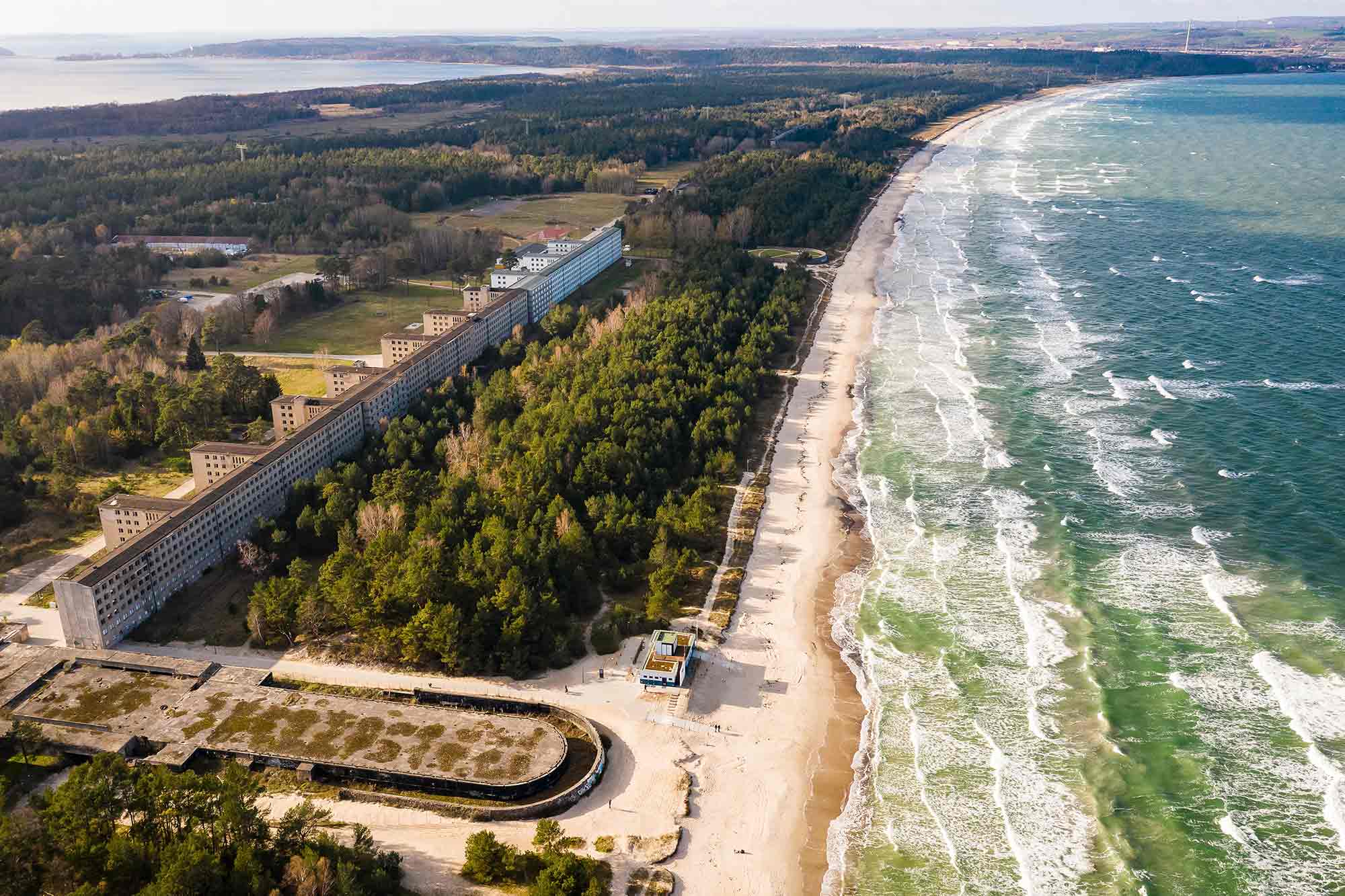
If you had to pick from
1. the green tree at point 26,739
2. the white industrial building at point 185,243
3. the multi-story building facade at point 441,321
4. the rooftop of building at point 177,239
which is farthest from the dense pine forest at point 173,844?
the rooftop of building at point 177,239

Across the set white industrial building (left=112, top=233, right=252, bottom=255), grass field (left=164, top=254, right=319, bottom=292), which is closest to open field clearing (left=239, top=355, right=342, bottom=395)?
grass field (left=164, top=254, right=319, bottom=292)

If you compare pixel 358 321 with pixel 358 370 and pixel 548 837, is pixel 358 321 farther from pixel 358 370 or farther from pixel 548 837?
pixel 548 837

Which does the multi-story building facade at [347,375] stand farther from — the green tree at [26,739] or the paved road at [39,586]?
the green tree at [26,739]

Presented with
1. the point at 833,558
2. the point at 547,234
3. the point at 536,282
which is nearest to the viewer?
the point at 833,558

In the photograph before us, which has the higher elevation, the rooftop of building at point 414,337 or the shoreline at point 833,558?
the rooftop of building at point 414,337

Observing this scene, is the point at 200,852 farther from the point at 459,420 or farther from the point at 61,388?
the point at 61,388

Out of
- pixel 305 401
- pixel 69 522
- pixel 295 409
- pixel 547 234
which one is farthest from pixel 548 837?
pixel 547 234

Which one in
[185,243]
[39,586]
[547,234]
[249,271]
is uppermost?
[185,243]
